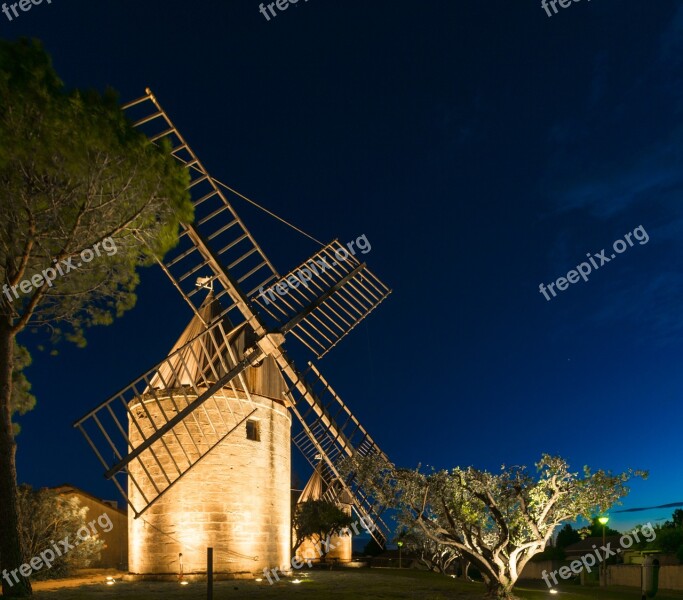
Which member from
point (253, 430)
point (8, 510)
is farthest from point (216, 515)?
point (8, 510)

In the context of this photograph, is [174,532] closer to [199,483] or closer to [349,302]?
[199,483]

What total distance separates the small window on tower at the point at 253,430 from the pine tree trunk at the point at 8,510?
10833mm

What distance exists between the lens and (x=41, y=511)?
21922 mm

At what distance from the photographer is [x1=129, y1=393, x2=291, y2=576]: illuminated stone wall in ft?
68.4

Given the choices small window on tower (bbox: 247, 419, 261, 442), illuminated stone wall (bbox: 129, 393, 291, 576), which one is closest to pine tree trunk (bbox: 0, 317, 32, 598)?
illuminated stone wall (bbox: 129, 393, 291, 576)

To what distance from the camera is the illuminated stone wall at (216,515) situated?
2086cm

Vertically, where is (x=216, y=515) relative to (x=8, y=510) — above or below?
below

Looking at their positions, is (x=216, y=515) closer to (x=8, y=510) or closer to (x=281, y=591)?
(x=281, y=591)

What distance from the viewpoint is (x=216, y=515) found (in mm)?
21062

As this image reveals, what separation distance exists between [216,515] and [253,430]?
3.27 m

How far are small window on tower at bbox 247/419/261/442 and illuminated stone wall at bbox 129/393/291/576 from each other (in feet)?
0.49

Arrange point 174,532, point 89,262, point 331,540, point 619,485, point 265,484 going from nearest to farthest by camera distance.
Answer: point 89,262, point 619,485, point 174,532, point 265,484, point 331,540

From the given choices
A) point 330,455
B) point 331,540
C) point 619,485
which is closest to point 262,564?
point 330,455

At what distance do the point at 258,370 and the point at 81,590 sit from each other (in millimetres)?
9065
